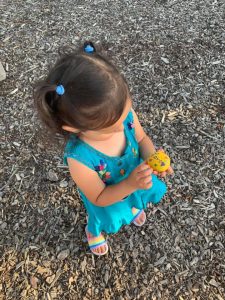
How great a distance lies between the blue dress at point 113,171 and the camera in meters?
1.85

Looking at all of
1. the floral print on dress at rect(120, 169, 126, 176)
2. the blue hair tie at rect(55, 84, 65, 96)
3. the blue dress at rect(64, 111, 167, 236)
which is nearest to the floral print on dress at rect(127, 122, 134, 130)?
the blue dress at rect(64, 111, 167, 236)

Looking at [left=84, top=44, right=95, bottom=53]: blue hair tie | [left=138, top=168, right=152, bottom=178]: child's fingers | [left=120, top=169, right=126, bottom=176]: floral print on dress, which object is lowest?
[left=120, top=169, right=126, bottom=176]: floral print on dress

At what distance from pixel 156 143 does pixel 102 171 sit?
1125 mm

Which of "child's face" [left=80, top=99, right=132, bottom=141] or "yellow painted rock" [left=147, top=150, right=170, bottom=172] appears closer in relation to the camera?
"child's face" [left=80, top=99, right=132, bottom=141]

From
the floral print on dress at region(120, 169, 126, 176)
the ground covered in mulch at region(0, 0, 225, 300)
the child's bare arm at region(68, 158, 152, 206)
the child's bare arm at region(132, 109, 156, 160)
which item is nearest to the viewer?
the child's bare arm at region(68, 158, 152, 206)

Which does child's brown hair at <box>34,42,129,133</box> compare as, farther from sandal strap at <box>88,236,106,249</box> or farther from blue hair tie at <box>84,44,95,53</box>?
sandal strap at <box>88,236,106,249</box>

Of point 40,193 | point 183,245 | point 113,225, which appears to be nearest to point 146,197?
point 113,225

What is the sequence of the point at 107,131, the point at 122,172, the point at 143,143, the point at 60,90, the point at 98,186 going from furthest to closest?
1. the point at 143,143
2. the point at 122,172
3. the point at 98,186
4. the point at 107,131
5. the point at 60,90

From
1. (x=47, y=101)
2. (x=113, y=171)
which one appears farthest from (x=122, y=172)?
(x=47, y=101)

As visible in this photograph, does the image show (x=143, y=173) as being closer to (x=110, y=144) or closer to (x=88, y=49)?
(x=110, y=144)

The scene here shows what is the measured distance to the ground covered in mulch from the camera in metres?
2.40

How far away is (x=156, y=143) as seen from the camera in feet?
9.80

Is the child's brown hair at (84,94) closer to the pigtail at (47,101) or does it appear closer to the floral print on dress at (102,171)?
the pigtail at (47,101)

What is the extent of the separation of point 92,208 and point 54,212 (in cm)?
Answer: 66
